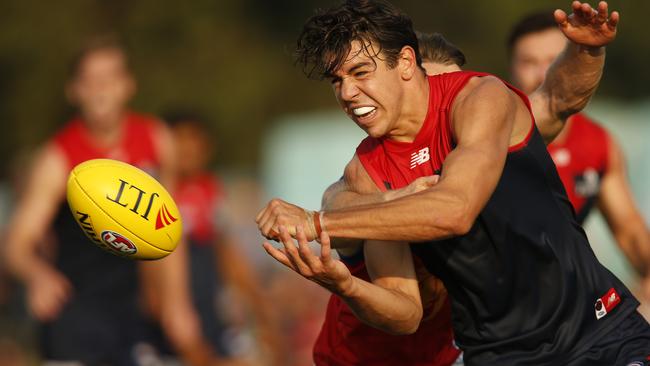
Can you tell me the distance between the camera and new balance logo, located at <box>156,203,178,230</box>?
19.2 ft

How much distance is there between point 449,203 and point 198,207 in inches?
277

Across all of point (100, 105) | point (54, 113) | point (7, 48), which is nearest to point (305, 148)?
point (54, 113)

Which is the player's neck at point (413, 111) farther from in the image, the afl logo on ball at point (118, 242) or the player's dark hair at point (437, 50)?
the afl logo on ball at point (118, 242)

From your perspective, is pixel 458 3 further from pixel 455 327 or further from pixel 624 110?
pixel 455 327

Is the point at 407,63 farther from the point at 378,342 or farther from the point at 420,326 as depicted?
the point at 378,342

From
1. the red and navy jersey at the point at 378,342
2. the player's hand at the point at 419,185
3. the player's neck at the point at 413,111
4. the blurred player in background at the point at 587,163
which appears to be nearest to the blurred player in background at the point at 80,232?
the blurred player in background at the point at 587,163

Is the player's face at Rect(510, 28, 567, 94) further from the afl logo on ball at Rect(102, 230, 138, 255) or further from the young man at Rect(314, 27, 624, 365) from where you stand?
→ the afl logo on ball at Rect(102, 230, 138, 255)

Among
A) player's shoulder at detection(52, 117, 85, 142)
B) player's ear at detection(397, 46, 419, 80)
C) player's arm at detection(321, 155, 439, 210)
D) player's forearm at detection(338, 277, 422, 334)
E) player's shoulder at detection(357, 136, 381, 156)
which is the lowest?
player's shoulder at detection(52, 117, 85, 142)

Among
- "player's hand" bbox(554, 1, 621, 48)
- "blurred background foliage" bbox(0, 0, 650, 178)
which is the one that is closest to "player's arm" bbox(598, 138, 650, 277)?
"player's hand" bbox(554, 1, 621, 48)

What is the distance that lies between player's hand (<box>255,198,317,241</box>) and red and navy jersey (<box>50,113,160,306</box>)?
4.16 metres

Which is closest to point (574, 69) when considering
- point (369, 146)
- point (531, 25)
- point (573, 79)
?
point (573, 79)

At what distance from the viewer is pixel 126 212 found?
228 inches

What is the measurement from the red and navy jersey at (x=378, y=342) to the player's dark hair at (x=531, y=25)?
2.48 m

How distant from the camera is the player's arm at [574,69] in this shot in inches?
235
